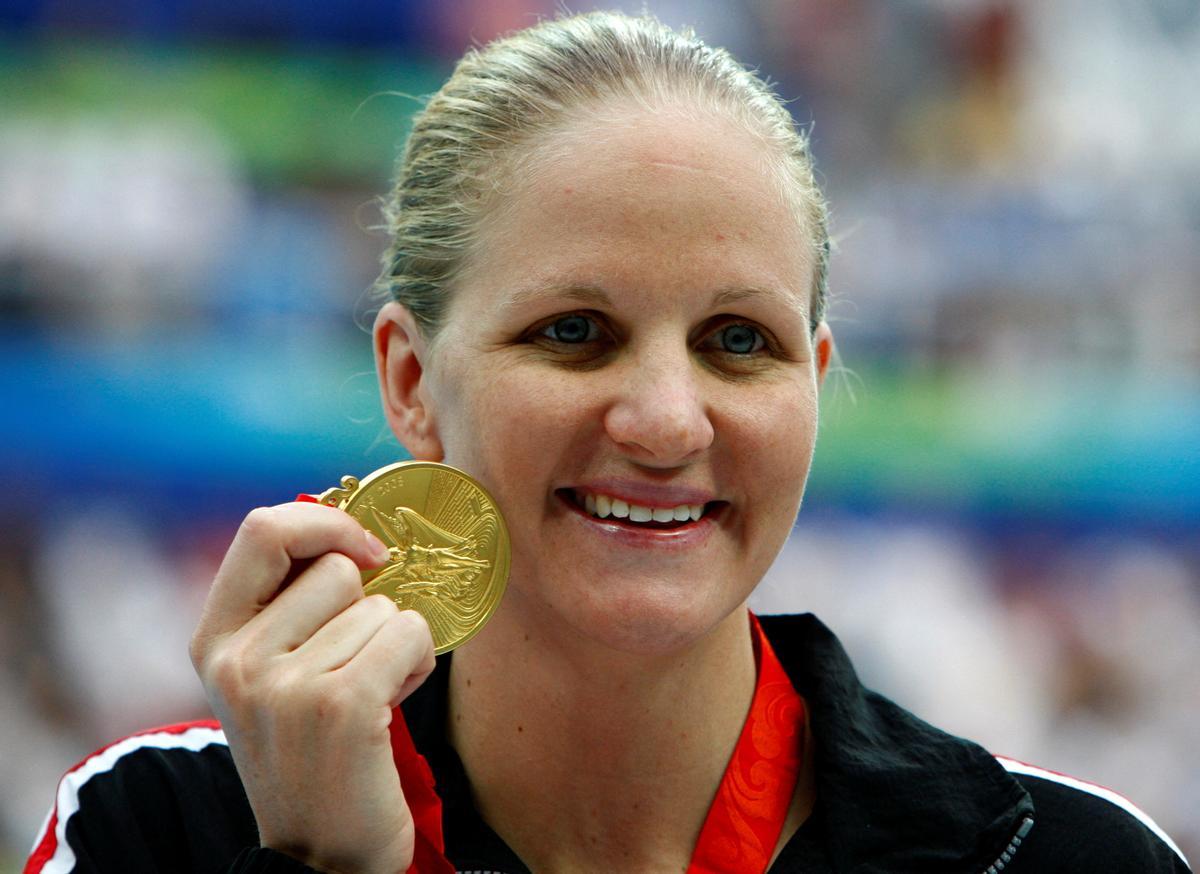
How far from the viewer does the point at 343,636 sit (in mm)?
1725

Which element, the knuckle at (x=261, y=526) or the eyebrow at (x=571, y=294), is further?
the eyebrow at (x=571, y=294)

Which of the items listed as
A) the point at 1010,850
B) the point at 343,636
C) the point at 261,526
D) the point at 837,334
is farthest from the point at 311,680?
the point at 837,334

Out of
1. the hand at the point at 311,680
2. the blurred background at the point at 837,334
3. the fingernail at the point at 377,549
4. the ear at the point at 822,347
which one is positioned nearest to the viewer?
the hand at the point at 311,680

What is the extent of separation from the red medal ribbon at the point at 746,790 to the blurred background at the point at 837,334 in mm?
3430

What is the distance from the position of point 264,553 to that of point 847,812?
0.91m

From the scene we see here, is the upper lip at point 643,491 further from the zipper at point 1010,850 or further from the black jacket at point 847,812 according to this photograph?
the zipper at point 1010,850

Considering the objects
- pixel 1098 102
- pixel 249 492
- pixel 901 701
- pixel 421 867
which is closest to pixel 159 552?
pixel 249 492

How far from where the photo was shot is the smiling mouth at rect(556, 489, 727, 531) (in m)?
1.92

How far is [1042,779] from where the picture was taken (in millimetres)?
2191

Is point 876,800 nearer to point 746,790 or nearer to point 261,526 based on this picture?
point 746,790

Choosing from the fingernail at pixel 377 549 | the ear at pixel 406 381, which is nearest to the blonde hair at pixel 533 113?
the ear at pixel 406 381

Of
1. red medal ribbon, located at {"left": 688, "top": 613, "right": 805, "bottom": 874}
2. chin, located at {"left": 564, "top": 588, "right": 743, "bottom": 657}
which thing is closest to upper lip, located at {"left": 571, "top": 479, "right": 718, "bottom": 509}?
chin, located at {"left": 564, "top": 588, "right": 743, "bottom": 657}

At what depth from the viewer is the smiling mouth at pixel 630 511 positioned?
1915 mm

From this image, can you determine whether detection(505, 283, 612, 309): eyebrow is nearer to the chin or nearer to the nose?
the nose
